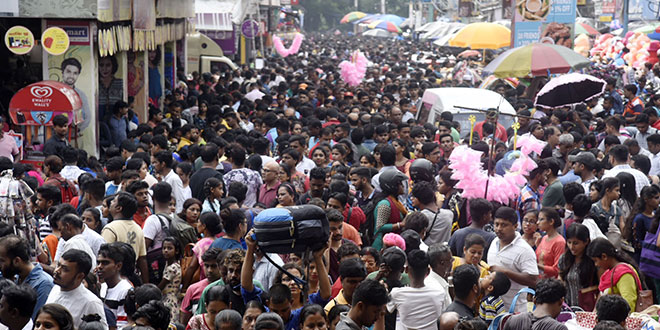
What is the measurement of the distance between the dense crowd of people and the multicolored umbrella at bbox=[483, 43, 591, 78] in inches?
148

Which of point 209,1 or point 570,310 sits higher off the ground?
point 209,1

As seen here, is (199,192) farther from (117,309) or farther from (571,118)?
(571,118)

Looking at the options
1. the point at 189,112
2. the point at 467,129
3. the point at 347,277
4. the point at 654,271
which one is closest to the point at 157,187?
the point at 347,277

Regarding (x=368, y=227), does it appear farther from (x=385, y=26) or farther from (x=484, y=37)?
(x=385, y=26)

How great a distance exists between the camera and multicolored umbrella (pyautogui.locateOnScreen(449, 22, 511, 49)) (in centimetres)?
2669

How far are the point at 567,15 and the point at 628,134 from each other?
10.8 meters

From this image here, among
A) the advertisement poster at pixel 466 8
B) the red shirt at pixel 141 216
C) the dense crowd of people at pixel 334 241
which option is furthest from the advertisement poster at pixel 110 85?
the advertisement poster at pixel 466 8

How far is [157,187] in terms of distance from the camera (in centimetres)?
845

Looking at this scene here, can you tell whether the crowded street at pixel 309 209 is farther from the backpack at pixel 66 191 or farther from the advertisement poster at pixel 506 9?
the advertisement poster at pixel 506 9

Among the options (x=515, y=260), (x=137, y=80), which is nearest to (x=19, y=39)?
(x=137, y=80)

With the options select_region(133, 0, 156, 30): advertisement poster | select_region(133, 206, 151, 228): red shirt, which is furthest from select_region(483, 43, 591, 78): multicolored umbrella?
select_region(133, 206, 151, 228): red shirt

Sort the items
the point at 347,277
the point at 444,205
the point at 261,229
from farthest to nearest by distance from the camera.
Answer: the point at 444,205
the point at 347,277
the point at 261,229

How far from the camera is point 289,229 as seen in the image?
5.59 meters

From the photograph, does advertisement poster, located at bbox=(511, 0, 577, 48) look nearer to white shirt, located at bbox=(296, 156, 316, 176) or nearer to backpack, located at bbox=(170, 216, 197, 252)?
white shirt, located at bbox=(296, 156, 316, 176)
